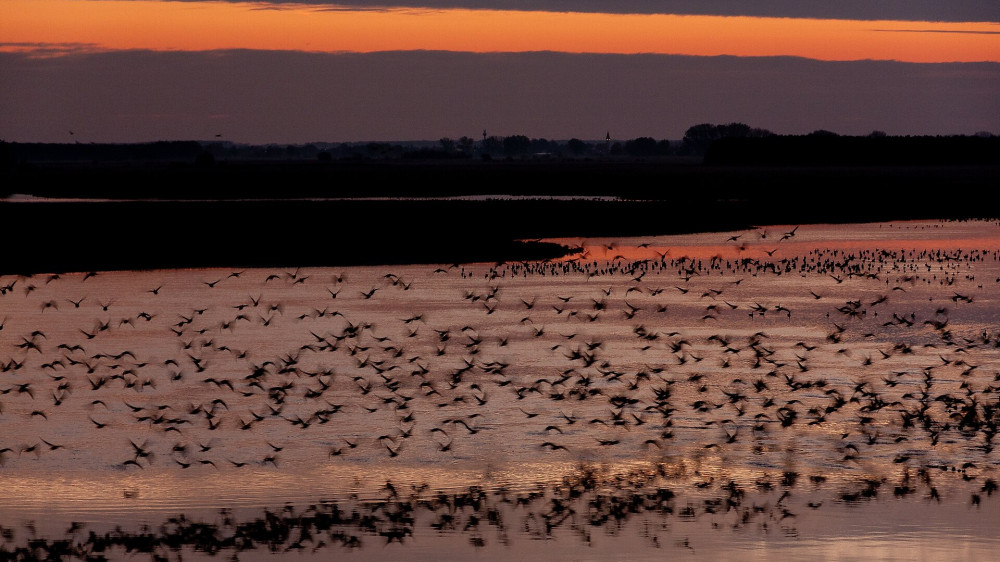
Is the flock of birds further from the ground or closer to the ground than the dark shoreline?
closer to the ground

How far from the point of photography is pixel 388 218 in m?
62.8

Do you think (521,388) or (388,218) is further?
(388,218)

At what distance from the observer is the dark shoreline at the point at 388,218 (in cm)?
4562

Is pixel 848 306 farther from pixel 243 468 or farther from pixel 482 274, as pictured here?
pixel 243 468

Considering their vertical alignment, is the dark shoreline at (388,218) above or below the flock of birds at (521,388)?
above

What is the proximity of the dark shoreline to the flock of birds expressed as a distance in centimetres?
866

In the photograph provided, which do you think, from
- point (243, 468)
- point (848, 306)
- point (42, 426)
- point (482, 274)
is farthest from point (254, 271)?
point (243, 468)

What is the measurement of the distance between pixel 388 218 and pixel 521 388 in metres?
41.9

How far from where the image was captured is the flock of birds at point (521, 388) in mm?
15805

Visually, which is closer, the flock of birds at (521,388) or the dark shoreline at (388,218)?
the flock of birds at (521,388)

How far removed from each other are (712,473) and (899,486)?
2188mm

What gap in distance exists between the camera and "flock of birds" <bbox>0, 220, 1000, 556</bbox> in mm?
15805

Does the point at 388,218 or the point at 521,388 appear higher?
the point at 388,218

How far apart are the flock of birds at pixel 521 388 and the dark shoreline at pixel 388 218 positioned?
8665 mm
